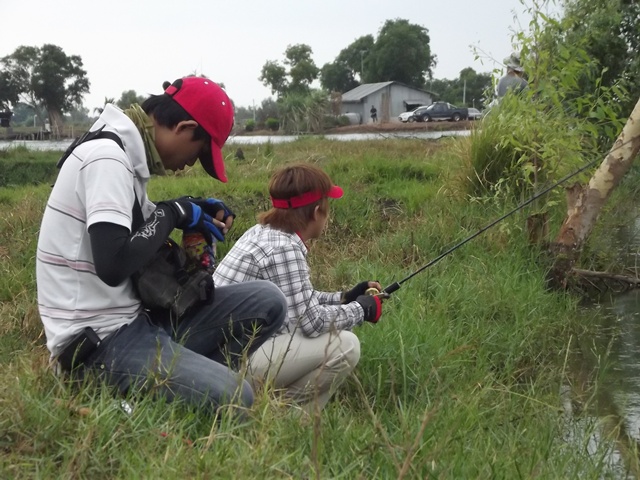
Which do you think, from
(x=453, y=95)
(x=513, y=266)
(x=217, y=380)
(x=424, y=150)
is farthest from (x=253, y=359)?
(x=453, y=95)

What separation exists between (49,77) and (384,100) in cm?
2301

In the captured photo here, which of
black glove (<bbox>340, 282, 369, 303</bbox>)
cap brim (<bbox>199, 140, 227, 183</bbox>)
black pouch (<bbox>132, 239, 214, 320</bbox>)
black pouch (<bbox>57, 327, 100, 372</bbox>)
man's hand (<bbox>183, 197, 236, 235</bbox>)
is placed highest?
cap brim (<bbox>199, 140, 227, 183</bbox>)

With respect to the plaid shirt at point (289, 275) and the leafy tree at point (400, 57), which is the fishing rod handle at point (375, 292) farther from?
the leafy tree at point (400, 57)

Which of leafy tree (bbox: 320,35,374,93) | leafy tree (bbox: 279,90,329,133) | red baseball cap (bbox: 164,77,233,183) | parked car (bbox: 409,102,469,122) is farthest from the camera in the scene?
leafy tree (bbox: 320,35,374,93)

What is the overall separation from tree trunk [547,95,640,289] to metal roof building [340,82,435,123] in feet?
160

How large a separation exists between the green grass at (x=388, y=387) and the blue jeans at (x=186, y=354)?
0.08 m

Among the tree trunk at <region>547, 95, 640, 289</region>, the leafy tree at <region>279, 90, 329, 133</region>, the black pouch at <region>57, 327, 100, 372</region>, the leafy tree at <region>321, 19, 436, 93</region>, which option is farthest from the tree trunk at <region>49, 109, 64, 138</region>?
the black pouch at <region>57, 327, 100, 372</region>

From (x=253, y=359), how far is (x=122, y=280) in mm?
778

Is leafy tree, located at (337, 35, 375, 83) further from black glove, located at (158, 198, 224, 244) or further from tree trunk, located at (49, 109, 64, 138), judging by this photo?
black glove, located at (158, 198, 224, 244)

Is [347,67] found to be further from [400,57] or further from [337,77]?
[400,57]

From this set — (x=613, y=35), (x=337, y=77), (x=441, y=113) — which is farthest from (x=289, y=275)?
(x=337, y=77)

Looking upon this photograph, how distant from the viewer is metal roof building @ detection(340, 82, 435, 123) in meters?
58.6

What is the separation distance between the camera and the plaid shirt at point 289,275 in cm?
360

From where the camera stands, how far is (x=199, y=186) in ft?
29.6
